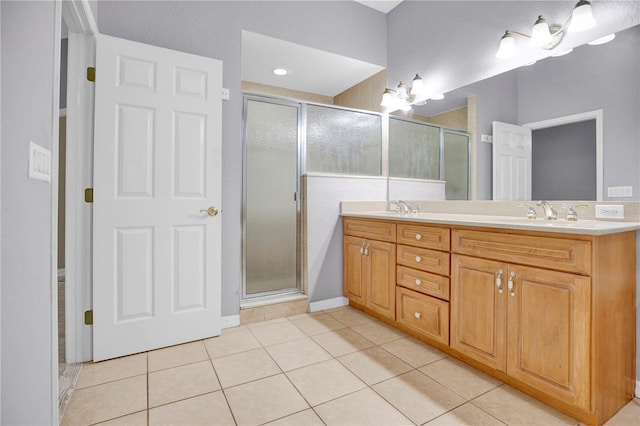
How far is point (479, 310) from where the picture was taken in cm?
175

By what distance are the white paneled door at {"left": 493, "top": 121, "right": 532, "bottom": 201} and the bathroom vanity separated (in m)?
0.49

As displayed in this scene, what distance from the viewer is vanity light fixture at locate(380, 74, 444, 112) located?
2.88 m

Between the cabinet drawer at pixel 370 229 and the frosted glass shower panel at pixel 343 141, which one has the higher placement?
the frosted glass shower panel at pixel 343 141

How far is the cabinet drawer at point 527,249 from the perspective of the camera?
1.35m

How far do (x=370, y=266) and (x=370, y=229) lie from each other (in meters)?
0.30

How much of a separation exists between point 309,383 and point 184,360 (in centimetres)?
82

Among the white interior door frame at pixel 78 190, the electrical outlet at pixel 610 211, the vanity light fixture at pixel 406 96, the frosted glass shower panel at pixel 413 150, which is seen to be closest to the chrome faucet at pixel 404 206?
the frosted glass shower panel at pixel 413 150

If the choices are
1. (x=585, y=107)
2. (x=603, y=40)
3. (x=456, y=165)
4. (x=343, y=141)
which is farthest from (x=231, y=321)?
(x=603, y=40)

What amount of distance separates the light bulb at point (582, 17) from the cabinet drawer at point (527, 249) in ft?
4.00

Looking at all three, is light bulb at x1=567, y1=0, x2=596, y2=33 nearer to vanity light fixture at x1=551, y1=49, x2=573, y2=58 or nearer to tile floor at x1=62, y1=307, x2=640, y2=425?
vanity light fixture at x1=551, y1=49, x2=573, y2=58

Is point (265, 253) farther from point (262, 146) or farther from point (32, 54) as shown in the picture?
point (32, 54)

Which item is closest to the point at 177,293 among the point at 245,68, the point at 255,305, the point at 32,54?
the point at 255,305

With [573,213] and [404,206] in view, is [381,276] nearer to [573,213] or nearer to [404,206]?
[404,206]

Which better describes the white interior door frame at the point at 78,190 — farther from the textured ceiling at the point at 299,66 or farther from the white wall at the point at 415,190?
the white wall at the point at 415,190
